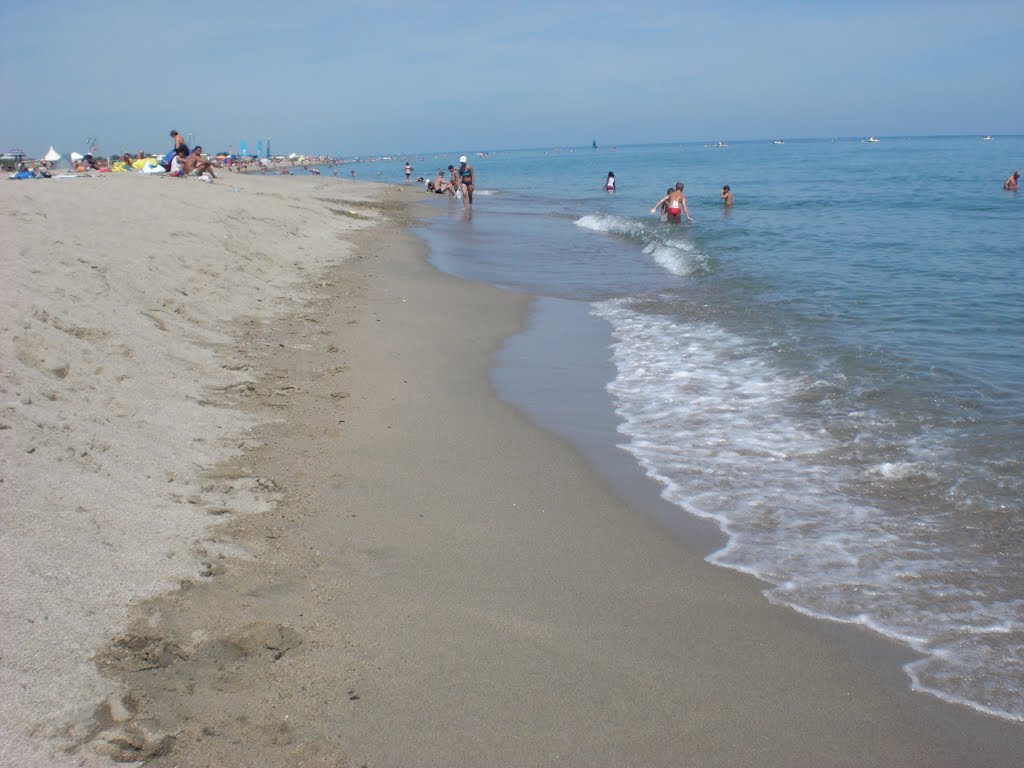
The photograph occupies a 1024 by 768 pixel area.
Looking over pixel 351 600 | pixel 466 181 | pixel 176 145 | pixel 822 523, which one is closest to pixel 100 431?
pixel 351 600

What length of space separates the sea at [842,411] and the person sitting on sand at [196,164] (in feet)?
29.3

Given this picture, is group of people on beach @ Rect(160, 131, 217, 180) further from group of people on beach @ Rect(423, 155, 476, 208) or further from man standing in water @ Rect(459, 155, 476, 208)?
man standing in water @ Rect(459, 155, 476, 208)

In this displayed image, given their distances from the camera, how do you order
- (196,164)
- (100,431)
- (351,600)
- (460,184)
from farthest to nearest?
(460,184), (196,164), (100,431), (351,600)

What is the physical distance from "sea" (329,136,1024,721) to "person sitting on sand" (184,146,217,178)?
8.93m

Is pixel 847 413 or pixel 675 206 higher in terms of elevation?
pixel 675 206

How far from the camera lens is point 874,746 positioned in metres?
2.75

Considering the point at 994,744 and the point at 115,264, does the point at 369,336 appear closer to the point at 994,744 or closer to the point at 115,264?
the point at 115,264

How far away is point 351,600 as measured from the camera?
3418 mm

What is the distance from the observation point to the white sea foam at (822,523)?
11.1ft

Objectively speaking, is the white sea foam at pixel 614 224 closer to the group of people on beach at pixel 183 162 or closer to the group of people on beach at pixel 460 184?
the group of people on beach at pixel 460 184

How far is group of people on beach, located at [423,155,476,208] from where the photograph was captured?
31.3m

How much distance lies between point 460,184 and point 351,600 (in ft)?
101

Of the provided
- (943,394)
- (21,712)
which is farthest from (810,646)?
(943,394)

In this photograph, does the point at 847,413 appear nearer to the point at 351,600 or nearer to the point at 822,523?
the point at 822,523
